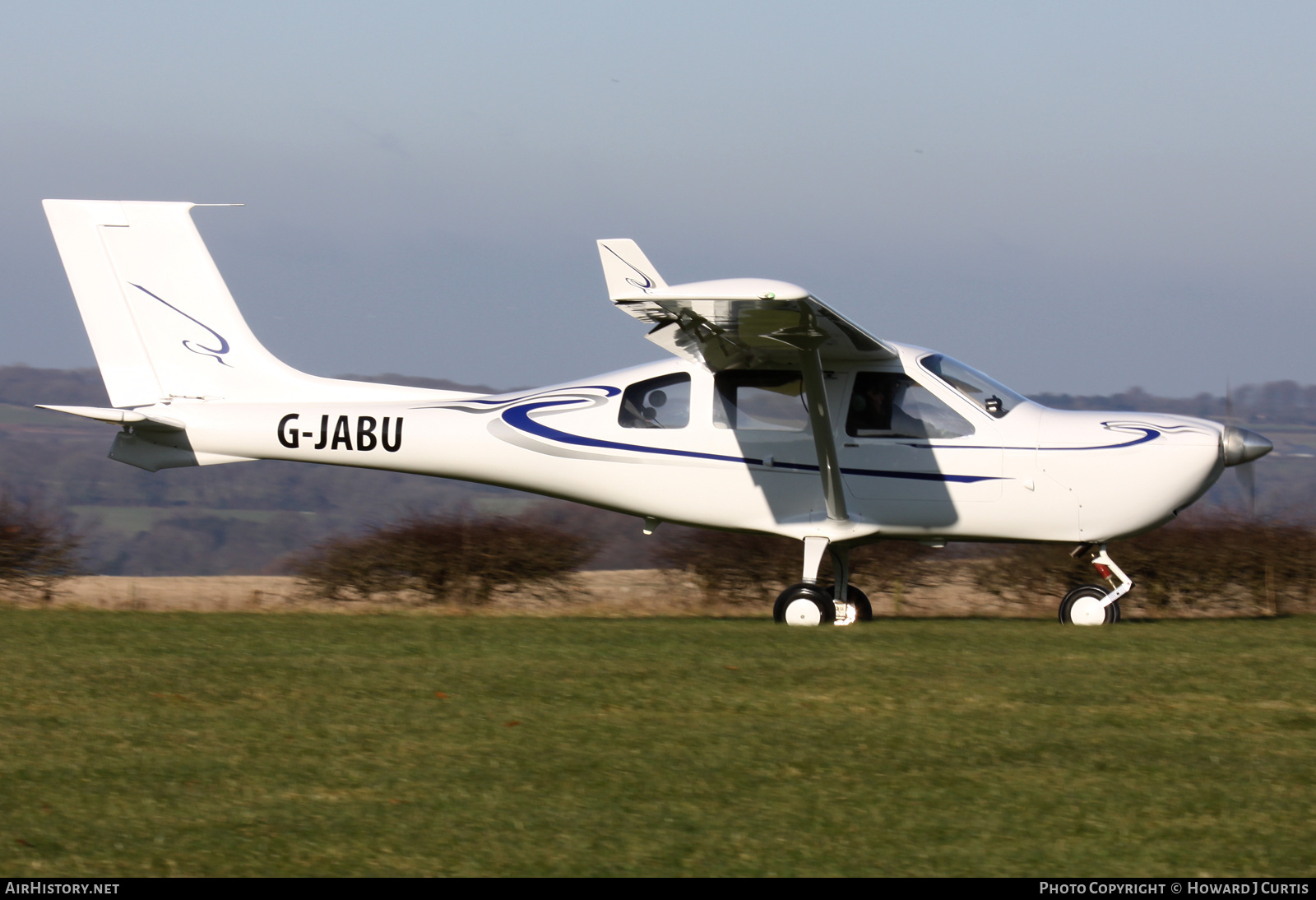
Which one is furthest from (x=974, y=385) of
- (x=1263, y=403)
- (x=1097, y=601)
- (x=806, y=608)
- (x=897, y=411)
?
(x=1263, y=403)

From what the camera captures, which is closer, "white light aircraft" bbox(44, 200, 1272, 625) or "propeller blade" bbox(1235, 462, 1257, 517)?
"white light aircraft" bbox(44, 200, 1272, 625)

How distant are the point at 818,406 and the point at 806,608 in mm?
1538

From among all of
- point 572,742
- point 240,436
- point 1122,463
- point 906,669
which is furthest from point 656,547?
point 572,742

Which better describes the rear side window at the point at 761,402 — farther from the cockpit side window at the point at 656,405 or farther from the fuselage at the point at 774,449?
the cockpit side window at the point at 656,405

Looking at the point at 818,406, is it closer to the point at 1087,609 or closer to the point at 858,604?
the point at 858,604

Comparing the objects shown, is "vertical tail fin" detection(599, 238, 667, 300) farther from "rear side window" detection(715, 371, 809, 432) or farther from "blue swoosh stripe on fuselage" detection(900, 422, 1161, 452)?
"blue swoosh stripe on fuselage" detection(900, 422, 1161, 452)

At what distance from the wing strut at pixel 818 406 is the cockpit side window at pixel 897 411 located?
0.26 meters

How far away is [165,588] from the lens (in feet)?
49.6

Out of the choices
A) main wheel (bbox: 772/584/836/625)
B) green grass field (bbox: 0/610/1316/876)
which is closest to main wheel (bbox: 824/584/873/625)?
main wheel (bbox: 772/584/836/625)

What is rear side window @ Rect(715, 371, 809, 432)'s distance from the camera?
32.9 feet

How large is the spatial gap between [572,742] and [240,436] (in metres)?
6.71

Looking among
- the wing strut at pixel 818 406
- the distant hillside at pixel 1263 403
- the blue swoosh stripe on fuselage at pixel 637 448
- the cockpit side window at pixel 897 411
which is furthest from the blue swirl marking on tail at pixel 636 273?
the distant hillside at pixel 1263 403

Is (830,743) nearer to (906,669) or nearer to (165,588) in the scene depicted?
(906,669)

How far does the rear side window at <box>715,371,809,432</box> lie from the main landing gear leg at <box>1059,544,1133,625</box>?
8.03ft
